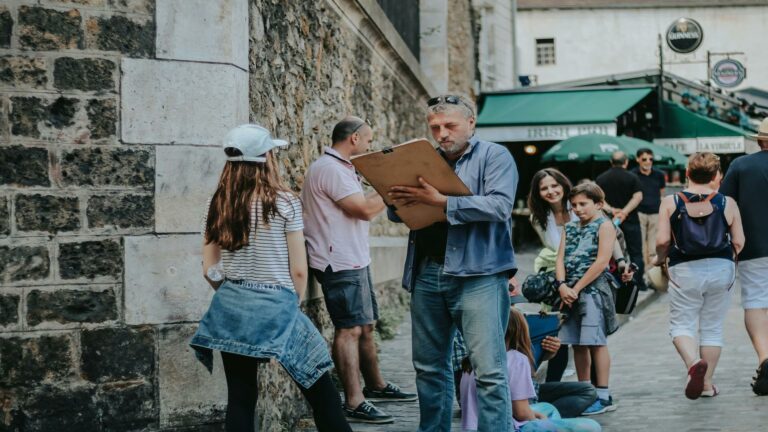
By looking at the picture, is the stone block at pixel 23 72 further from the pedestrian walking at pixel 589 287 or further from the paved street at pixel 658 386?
the pedestrian walking at pixel 589 287

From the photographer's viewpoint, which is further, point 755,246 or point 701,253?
point 755,246

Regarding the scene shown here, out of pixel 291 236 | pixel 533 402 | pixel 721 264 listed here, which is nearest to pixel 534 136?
pixel 721 264

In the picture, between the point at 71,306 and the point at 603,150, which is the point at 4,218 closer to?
the point at 71,306

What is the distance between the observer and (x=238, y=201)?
464 centimetres

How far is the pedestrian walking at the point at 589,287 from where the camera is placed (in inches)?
273

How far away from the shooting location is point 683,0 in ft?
140

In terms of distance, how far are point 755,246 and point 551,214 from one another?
1.37m

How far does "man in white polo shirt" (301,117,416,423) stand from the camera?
21.5 feet

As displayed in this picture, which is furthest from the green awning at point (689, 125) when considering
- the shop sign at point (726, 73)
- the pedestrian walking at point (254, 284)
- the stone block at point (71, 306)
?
the pedestrian walking at point (254, 284)

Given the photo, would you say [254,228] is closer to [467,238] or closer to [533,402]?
[467,238]

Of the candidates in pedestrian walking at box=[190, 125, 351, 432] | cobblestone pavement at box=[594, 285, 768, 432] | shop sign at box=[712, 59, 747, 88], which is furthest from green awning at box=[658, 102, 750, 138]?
pedestrian walking at box=[190, 125, 351, 432]

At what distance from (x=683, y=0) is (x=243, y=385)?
1611 inches

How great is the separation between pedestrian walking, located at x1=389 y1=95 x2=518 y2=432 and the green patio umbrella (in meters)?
11.7

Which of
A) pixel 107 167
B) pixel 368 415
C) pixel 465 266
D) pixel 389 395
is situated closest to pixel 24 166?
pixel 107 167
